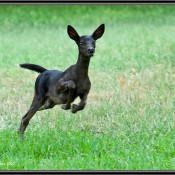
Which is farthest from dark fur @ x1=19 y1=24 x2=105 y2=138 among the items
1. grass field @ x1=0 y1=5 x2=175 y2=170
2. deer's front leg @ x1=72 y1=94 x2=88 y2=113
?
grass field @ x1=0 y1=5 x2=175 y2=170

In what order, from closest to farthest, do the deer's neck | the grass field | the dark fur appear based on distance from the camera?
the grass field < the dark fur < the deer's neck

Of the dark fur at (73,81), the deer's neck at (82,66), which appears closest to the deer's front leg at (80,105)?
the dark fur at (73,81)

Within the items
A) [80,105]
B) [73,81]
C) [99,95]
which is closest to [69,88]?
[73,81]

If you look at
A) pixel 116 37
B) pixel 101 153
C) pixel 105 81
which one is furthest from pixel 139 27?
pixel 101 153

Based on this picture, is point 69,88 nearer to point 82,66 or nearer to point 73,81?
point 73,81

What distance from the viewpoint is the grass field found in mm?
9172

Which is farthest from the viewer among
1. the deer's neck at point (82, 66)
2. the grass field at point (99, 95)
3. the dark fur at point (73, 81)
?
the deer's neck at point (82, 66)

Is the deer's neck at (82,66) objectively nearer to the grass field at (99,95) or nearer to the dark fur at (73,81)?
the dark fur at (73,81)

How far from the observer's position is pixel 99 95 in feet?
43.3

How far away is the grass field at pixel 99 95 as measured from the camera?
917cm

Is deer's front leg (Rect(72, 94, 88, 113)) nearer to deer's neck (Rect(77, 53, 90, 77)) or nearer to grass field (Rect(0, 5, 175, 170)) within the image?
deer's neck (Rect(77, 53, 90, 77))

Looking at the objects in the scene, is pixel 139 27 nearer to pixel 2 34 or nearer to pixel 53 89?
pixel 2 34

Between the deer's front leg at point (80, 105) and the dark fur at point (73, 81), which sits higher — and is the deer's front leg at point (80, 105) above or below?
below

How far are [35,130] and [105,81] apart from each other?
4.02 metres
